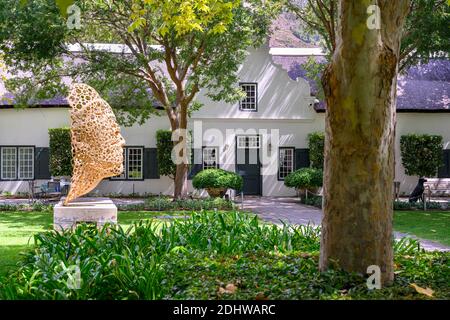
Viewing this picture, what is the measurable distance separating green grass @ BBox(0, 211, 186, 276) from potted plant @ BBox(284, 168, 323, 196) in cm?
677

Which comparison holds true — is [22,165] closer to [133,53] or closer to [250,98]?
[133,53]

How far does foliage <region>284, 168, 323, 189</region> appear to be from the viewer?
22797mm

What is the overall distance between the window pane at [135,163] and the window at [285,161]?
6.29 meters

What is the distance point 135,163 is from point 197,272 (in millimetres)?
20950

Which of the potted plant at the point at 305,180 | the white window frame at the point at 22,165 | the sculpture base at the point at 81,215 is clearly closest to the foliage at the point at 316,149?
the potted plant at the point at 305,180

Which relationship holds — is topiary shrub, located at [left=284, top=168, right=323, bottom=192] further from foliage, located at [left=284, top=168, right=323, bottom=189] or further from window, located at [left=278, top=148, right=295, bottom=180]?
window, located at [left=278, top=148, right=295, bottom=180]

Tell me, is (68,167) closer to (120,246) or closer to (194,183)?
(194,183)

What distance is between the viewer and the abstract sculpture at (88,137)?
469 inches

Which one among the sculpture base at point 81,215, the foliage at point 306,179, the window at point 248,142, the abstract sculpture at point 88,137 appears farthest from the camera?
the window at point 248,142

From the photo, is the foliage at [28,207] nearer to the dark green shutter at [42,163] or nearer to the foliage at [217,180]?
the foliage at [217,180]

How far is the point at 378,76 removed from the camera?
17.7 ft

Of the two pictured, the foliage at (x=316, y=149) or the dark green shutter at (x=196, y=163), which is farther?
the dark green shutter at (x=196, y=163)

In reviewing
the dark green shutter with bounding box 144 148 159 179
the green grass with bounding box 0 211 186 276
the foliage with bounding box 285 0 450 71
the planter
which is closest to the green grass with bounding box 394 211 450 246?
the foliage with bounding box 285 0 450 71

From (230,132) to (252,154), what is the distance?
Answer: 4.59ft
